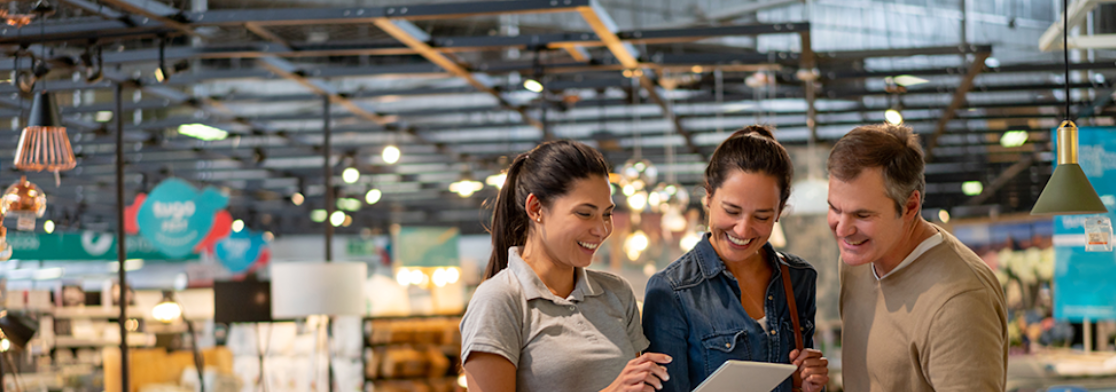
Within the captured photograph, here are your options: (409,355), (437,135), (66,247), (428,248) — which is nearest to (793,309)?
(409,355)

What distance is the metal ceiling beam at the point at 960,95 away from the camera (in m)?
6.67

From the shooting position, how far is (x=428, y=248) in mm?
12680

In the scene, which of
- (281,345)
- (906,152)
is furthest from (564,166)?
(281,345)

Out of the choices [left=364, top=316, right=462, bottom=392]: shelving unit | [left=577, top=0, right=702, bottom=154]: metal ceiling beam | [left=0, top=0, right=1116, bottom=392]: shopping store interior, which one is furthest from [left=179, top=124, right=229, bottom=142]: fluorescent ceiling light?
[left=577, top=0, right=702, bottom=154]: metal ceiling beam

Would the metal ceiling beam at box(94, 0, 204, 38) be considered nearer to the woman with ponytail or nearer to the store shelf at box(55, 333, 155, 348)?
the woman with ponytail

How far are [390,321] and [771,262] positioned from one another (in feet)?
22.7

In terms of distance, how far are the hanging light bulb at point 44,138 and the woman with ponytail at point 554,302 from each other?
10.9 ft

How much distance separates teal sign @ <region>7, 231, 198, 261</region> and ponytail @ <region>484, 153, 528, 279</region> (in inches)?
290

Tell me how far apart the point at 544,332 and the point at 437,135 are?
1265 cm

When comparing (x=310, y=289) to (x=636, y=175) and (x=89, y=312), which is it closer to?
(x=636, y=175)

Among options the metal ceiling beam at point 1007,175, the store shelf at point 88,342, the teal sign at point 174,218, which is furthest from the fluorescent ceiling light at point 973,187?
the store shelf at point 88,342

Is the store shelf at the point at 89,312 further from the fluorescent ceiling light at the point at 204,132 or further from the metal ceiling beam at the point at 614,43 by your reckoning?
the metal ceiling beam at the point at 614,43

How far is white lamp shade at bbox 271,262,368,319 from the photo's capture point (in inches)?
247

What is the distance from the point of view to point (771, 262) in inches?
90.7
